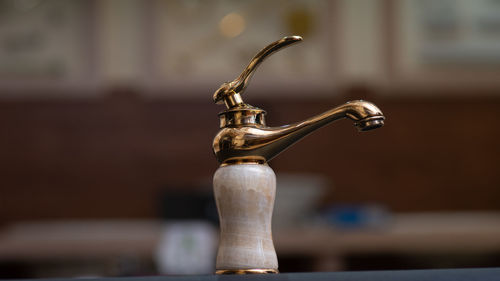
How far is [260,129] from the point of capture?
23.4 inches

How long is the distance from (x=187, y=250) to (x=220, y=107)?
632 mm

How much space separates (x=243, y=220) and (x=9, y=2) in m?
2.00

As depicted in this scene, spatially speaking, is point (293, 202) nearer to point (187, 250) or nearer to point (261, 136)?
point (187, 250)

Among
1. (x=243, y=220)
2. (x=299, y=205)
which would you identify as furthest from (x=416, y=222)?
(x=243, y=220)

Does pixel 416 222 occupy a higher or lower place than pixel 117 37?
lower

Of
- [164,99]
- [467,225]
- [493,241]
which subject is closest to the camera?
[493,241]

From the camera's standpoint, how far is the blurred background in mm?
2275

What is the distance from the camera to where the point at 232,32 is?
2.33 meters

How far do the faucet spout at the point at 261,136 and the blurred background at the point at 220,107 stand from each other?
1.61 metres

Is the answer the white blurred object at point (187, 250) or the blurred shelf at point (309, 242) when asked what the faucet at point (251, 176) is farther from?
the blurred shelf at point (309, 242)

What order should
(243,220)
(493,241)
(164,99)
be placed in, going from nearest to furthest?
(243,220), (493,241), (164,99)

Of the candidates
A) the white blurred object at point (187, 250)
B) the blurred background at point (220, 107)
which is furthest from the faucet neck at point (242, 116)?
the blurred background at point (220, 107)

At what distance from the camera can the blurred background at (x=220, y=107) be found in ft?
7.47

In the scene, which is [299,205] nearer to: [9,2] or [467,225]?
[467,225]
